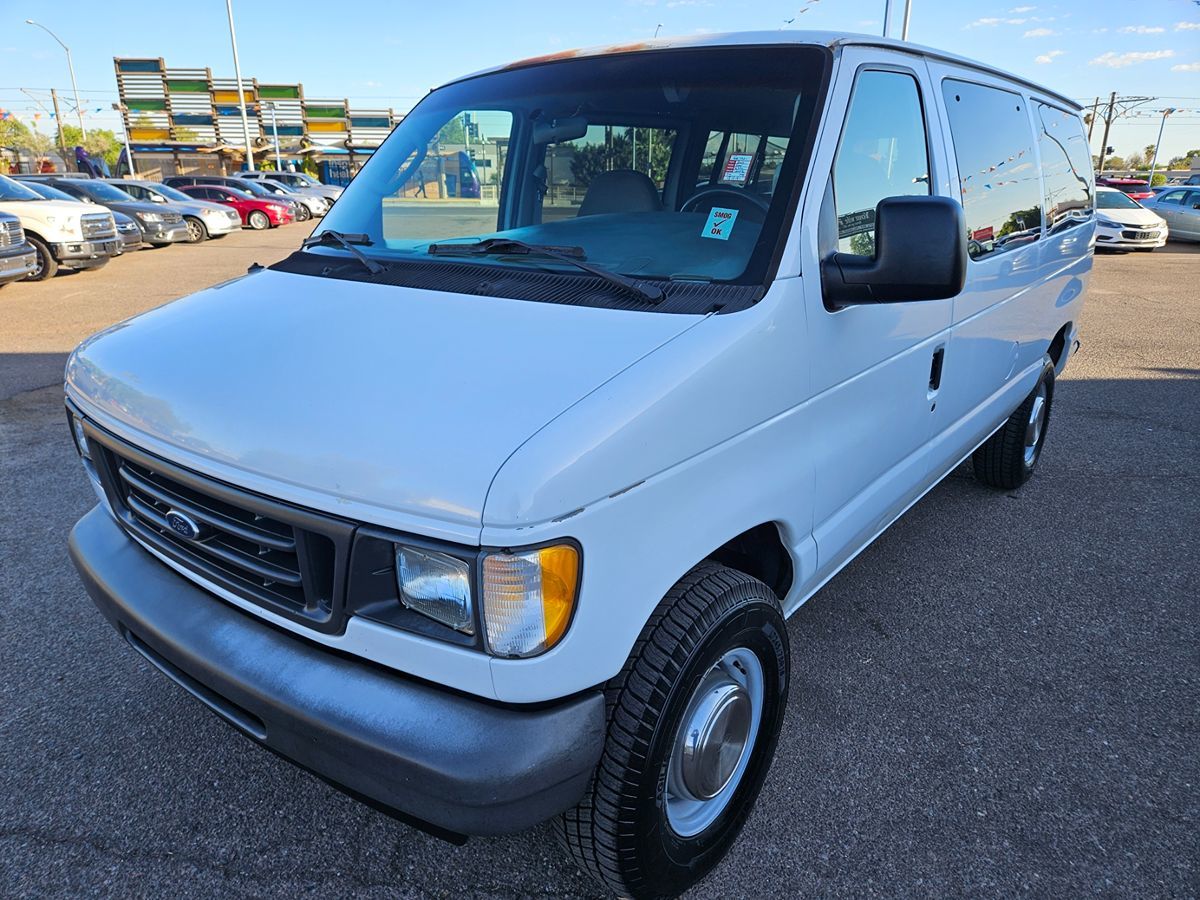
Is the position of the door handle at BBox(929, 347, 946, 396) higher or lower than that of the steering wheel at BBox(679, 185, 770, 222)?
lower

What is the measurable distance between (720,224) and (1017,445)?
3078mm

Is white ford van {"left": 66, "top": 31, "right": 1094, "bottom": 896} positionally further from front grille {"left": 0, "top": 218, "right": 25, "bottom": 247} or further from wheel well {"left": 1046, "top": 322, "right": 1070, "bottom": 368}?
front grille {"left": 0, "top": 218, "right": 25, "bottom": 247}

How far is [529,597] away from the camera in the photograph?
1.53 meters

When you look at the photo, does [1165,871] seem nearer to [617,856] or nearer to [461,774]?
[617,856]

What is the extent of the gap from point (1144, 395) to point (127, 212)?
1904cm

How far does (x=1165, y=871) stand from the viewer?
2166 millimetres

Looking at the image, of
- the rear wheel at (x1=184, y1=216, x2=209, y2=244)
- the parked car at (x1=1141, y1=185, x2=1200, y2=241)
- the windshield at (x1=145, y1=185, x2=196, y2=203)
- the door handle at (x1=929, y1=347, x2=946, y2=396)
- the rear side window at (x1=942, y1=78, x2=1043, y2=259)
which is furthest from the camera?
the windshield at (x1=145, y1=185, x2=196, y2=203)

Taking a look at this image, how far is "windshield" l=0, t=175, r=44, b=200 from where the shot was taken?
41.6ft

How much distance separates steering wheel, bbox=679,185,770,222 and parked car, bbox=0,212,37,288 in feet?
37.5

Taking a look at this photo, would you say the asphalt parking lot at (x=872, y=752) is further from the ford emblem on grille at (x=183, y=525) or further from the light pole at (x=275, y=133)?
the light pole at (x=275, y=133)

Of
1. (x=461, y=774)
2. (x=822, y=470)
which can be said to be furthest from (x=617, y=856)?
(x=822, y=470)

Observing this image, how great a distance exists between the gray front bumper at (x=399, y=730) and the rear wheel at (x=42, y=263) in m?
13.6

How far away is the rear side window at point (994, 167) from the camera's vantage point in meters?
3.04

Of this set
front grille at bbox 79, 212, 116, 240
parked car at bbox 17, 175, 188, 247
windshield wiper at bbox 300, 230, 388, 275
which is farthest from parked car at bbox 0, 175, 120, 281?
windshield wiper at bbox 300, 230, 388, 275
